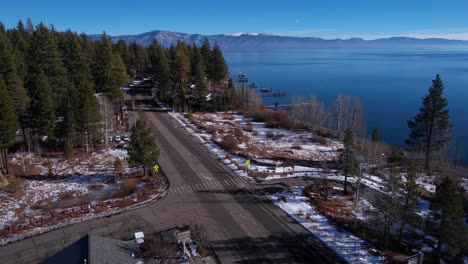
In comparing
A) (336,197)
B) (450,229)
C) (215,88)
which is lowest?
(336,197)

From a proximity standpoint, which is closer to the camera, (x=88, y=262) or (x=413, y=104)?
(x=88, y=262)

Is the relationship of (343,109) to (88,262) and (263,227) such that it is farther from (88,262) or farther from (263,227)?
(88,262)

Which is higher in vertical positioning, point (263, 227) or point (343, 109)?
point (343, 109)

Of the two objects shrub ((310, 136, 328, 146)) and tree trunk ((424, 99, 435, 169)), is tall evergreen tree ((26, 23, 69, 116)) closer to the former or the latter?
shrub ((310, 136, 328, 146))

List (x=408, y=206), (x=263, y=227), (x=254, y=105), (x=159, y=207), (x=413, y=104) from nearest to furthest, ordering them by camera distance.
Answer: (x=408, y=206)
(x=263, y=227)
(x=159, y=207)
(x=254, y=105)
(x=413, y=104)

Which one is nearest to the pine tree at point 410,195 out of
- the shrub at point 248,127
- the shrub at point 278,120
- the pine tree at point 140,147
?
the pine tree at point 140,147

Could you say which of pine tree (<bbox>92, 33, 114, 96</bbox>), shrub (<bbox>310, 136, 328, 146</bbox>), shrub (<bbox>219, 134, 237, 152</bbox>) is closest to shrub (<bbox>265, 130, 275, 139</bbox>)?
shrub (<bbox>310, 136, 328, 146</bbox>)

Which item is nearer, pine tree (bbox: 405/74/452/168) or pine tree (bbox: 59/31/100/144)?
pine tree (bbox: 59/31/100/144)

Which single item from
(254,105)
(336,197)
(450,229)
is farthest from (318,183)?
(254,105)
